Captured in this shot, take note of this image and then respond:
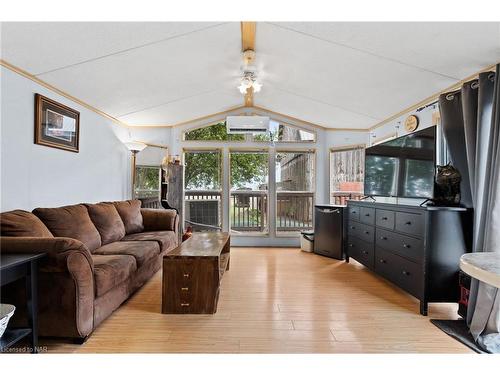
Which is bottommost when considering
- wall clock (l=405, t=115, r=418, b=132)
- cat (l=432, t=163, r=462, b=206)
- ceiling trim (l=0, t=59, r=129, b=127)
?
cat (l=432, t=163, r=462, b=206)

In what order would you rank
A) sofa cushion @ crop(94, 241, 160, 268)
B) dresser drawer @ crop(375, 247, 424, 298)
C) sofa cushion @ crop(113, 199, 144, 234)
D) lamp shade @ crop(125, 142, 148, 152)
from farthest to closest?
lamp shade @ crop(125, 142, 148, 152)
sofa cushion @ crop(113, 199, 144, 234)
sofa cushion @ crop(94, 241, 160, 268)
dresser drawer @ crop(375, 247, 424, 298)

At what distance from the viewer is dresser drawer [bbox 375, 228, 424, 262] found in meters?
2.48

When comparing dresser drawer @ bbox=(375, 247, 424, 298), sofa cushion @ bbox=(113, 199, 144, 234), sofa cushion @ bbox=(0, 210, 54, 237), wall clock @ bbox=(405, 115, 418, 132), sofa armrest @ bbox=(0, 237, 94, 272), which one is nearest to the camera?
sofa armrest @ bbox=(0, 237, 94, 272)

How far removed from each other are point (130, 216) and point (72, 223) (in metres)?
1.18

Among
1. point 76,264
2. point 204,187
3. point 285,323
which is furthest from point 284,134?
point 76,264

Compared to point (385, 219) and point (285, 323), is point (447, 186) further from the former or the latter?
point (285, 323)

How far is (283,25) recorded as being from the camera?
94.4 inches

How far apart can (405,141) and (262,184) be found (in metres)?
2.66

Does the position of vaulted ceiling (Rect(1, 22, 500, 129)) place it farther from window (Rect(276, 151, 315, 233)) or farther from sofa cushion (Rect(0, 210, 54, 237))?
sofa cushion (Rect(0, 210, 54, 237))

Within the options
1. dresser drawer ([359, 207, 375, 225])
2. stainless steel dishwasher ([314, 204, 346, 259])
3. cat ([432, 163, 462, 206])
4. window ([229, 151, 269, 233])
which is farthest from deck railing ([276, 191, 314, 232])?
cat ([432, 163, 462, 206])

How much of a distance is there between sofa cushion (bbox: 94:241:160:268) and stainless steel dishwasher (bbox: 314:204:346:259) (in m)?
2.58
